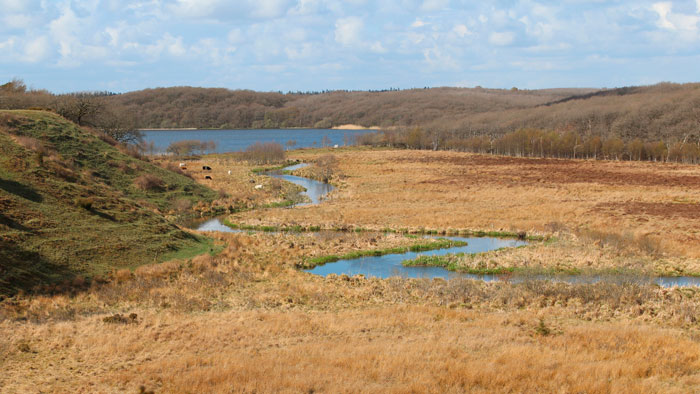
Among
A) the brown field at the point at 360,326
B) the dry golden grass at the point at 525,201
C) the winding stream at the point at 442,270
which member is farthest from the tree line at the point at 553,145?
the winding stream at the point at 442,270

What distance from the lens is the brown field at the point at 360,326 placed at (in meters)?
10.9

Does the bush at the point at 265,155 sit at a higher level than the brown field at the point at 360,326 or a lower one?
higher

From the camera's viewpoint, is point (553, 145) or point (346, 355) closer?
point (346, 355)

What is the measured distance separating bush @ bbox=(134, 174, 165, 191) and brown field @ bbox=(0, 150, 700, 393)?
50.1 ft

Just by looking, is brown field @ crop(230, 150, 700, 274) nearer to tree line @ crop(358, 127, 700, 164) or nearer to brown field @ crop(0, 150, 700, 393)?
brown field @ crop(0, 150, 700, 393)

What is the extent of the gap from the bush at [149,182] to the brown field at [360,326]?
15.3 m

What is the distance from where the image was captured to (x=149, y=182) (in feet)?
143

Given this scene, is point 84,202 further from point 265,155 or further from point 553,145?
point 553,145

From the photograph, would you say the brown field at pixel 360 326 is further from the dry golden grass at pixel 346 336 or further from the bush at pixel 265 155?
the bush at pixel 265 155

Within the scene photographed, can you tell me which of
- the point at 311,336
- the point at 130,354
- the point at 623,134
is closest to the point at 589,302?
the point at 311,336

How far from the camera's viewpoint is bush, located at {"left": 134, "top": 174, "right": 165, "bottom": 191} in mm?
42875

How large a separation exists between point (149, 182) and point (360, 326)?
33155 mm

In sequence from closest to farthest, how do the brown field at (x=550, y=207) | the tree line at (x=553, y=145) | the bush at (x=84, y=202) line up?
the bush at (x=84, y=202)
the brown field at (x=550, y=207)
the tree line at (x=553, y=145)

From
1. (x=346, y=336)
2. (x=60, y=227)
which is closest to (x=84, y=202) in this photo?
(x=60, y=227)
